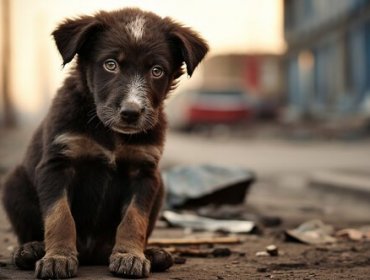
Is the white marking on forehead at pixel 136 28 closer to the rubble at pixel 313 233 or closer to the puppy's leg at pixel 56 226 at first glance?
the puppy's leg at pixel 56 226

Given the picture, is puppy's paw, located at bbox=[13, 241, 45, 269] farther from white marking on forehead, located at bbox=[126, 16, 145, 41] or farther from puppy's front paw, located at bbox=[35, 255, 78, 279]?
white marking on forehead, located at bbox=[126, 16, 145, 41]

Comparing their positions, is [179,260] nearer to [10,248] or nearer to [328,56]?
[10,248]

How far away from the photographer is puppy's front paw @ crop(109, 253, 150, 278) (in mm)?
4293

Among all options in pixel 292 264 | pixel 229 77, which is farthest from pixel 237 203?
pixel 229 77

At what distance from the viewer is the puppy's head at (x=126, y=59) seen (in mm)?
4570

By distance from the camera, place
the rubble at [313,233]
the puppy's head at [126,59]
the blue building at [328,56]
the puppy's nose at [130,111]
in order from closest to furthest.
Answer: the puppy's nose at [130,111]
the puppy's head at [126,59]
the rubble at [313,233]
the blue building at [328,56]

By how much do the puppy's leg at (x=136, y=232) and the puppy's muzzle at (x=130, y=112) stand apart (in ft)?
1.67

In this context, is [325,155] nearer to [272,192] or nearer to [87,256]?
[272,192]

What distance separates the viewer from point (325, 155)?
16.3 m

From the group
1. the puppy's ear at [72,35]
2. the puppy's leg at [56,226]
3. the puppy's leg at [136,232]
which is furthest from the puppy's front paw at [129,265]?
the puppy's ear at [72,35]

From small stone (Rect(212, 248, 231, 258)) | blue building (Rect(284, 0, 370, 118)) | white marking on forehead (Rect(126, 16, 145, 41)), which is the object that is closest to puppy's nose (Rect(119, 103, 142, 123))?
white marking on forehead (Rect(126, 16, 145, 41))

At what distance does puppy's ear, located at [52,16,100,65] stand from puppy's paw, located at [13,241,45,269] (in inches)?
46.0

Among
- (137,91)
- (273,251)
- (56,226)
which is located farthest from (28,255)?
(273,251)

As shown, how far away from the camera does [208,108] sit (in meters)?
35.2
